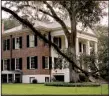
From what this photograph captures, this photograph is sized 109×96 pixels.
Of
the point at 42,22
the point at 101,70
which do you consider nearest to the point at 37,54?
the point at 42,22

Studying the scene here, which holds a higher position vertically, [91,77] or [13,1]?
[13,1]

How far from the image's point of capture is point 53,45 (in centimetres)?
62

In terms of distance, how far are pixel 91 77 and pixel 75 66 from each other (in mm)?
44

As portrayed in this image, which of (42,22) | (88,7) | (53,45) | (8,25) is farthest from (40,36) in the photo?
(42,22)

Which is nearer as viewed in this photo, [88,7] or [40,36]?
[40,36]

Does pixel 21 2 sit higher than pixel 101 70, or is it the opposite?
pixel 21 2

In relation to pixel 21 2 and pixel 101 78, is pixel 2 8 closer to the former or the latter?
pixel 21 2

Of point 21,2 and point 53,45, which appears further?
point 21,2

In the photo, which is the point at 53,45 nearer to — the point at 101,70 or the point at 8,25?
the point at 101,70

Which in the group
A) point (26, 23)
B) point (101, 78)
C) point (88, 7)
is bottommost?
point (101, 78)

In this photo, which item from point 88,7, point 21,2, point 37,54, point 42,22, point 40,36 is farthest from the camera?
point 37,54

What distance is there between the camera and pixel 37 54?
8070 mm

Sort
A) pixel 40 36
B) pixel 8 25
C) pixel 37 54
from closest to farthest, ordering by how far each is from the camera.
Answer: pixel 40 36 → pixel 8 25 → pixel 37 54

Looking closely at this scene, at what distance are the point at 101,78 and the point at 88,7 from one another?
394 mm
